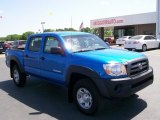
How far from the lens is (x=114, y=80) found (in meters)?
5.11

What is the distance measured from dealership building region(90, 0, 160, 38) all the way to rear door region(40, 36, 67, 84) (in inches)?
991

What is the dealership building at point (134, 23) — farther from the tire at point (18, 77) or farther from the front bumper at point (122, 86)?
the front bumper at point (122, 86)

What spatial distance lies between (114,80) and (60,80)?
1738 millimetres

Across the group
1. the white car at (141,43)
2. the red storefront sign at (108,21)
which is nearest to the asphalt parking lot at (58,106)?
the white car at (141,43)

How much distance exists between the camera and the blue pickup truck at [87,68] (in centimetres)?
520

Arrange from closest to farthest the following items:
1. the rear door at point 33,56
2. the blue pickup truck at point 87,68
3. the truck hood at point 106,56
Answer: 1. the blue pickup truck at point 87,68
2. the truck hood at point 106,56
3. the rear door at point 33,56

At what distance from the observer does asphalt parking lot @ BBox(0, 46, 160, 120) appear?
218 inches

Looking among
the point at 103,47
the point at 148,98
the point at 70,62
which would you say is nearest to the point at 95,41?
the point at 103,47

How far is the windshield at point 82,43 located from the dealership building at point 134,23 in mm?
24625

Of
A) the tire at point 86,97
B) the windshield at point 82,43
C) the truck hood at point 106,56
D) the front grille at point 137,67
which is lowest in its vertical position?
the tire at point 86,97

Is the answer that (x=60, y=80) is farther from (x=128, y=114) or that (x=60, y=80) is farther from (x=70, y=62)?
(x=128, y=114)

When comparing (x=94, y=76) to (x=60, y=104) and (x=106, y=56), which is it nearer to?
(x=106, y=56)

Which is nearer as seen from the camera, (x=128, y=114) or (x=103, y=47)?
(x=128, y=114)

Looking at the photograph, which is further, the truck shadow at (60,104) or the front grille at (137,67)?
the truck shadow at (60,104)
